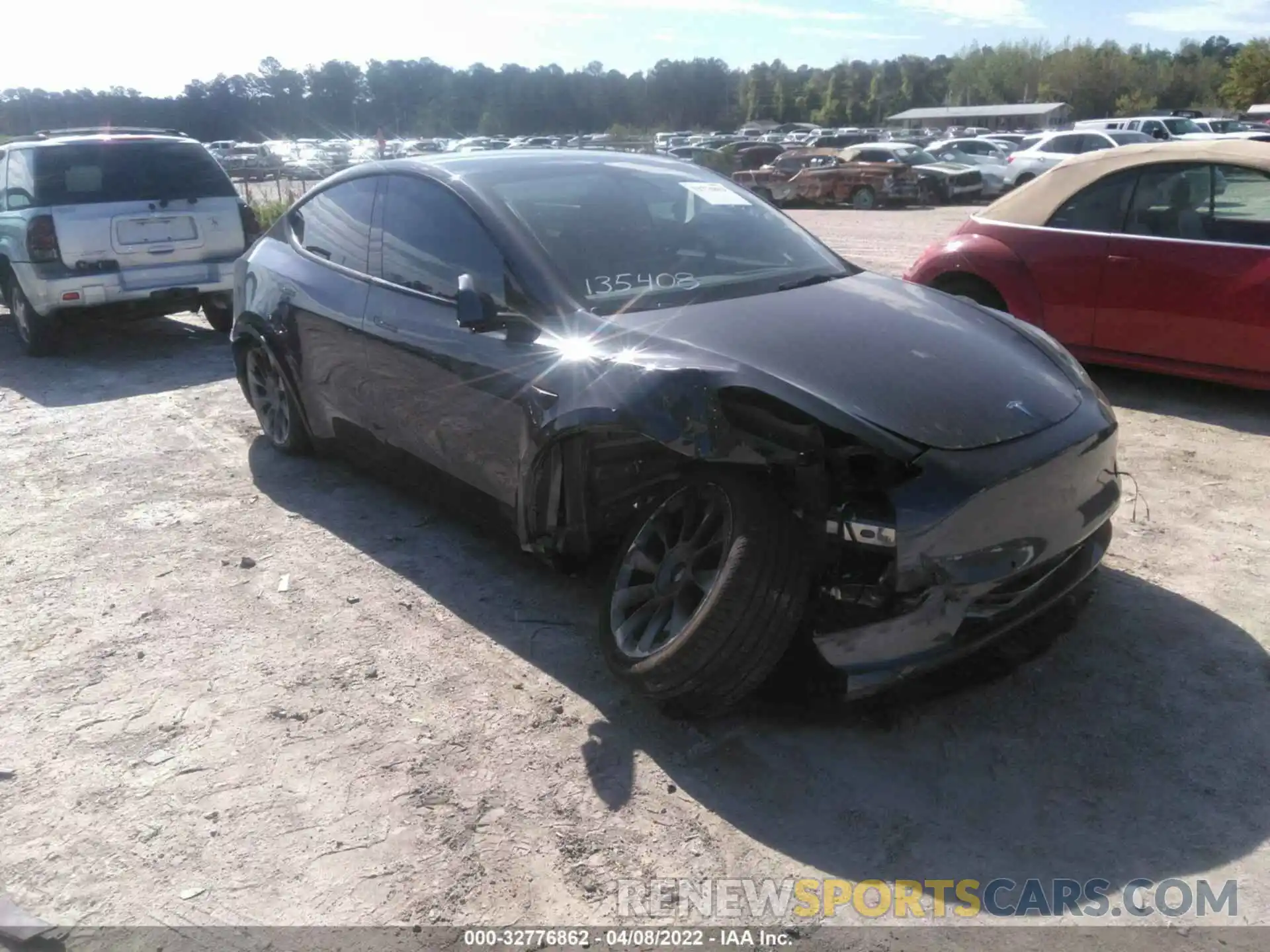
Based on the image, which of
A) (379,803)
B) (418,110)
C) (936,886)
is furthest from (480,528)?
(418,110)

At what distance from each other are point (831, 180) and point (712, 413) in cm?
2339

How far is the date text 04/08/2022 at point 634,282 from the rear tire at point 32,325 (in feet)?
21.3

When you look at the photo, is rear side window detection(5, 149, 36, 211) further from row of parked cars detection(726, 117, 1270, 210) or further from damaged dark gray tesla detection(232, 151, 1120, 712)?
row of parked cars detection(726, 117, 1270, 210)

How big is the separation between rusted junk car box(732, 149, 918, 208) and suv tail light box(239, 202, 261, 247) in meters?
15.0

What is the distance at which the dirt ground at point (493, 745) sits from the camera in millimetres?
2643

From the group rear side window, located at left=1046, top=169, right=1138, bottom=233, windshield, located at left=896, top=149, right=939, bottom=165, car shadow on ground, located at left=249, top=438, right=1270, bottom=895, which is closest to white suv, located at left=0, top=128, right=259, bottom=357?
car shadow on ground, located at left=249, top=438, right=1270, bottom=895

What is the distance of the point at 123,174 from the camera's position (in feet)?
27.8

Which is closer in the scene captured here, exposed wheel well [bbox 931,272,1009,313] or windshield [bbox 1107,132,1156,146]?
exposed wheel well [bbox 931,272,1009,313]

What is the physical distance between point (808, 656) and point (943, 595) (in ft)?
1.40

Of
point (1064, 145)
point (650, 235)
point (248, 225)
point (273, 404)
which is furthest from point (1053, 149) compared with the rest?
point (650, 235)

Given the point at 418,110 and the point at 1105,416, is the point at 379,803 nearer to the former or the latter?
the point at 1105,416

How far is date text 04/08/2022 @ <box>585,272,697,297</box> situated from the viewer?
3.77m

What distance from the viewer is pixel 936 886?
100 inches

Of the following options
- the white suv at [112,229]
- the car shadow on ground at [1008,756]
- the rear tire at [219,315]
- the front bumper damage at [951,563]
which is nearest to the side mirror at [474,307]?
the car shadow on ground at [1008,756]
